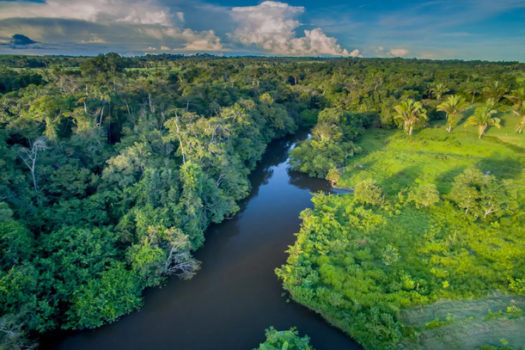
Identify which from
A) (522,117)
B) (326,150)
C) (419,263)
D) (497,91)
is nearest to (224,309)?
(419,263)

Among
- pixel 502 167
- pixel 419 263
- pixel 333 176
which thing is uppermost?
pixel 502 167

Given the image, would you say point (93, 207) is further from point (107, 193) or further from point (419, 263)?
point (419, 263)

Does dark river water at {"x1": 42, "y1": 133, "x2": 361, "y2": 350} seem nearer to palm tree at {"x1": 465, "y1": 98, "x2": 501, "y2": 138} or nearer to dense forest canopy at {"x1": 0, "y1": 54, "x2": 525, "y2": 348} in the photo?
dense forest canopy at {"x1": 0, "y1": 54, "x2": 525, "y2": 348}

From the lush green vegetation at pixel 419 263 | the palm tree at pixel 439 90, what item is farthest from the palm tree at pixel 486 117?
the palm tree at pixel 439 90

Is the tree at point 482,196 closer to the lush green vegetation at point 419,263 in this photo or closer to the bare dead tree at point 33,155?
the lush green vegetation at point 419,263

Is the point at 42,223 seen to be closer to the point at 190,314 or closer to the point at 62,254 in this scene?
the point at 62,254

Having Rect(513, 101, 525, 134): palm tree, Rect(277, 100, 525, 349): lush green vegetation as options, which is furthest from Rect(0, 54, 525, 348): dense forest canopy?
Rect(513, 101, 525, 134): palm tree

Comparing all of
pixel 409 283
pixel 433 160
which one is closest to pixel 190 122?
pixel 409 283
